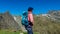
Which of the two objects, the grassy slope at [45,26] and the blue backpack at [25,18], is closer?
the blue backpack at [25,18]

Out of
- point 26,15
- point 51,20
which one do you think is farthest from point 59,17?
point 26,15

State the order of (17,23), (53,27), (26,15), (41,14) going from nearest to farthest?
(26,15) → (53,27) → (17,23) → (41,14)

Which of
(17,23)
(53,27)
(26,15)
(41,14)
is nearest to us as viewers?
(26,15)

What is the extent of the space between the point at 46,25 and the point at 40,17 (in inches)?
86.3

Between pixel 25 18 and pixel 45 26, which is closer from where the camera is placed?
pixel 25 18

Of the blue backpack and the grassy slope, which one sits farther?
the grassy slope

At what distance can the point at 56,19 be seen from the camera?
25719mm

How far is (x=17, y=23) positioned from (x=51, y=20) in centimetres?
340

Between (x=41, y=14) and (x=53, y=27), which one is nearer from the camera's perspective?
(x=53, y=27)

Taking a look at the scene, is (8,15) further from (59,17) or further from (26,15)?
(26,15)

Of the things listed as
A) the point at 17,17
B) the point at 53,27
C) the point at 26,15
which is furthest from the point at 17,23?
the point at 26,15

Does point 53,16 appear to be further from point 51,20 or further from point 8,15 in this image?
point 8,15

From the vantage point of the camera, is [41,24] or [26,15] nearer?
[26,15]

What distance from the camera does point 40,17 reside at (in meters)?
24.5
